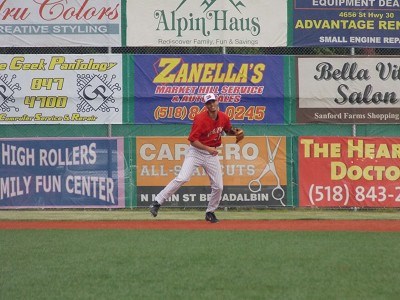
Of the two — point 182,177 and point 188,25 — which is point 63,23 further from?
point 182,177

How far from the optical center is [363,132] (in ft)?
61.5

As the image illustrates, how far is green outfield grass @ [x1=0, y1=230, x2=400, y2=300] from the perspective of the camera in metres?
7.30

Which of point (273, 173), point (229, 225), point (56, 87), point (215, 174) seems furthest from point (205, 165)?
point (56, 87)

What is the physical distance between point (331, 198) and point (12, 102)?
6783mm

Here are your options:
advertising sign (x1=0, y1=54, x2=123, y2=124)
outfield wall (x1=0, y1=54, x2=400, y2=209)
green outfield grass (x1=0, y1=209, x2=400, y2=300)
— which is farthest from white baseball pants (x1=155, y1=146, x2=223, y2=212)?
advertising sign (x1=0, y1=54, x2=123, y2=124)

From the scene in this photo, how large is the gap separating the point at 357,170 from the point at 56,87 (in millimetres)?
6353

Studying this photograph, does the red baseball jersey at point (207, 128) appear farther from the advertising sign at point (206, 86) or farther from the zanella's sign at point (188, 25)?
the zanella's sign at point (188, 25)

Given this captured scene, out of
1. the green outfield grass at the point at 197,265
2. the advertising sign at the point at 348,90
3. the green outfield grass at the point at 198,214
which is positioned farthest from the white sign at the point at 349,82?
the green outfield grass at the point at 197,265

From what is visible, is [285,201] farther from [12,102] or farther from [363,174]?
[12,102]

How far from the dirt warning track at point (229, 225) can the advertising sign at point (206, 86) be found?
11.7 ft

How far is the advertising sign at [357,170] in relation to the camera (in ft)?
58.8

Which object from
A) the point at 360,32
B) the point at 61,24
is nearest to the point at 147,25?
the point at 61,24

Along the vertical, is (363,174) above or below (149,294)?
above

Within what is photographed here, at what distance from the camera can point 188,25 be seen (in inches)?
720
